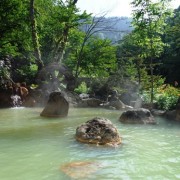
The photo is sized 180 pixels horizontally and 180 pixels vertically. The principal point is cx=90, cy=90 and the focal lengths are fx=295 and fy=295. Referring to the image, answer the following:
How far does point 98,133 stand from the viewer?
898 centimetres

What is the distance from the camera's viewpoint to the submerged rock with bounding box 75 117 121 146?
8758 mm

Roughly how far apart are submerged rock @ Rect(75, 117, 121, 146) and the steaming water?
0.90 feet

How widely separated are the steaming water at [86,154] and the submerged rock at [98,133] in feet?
0.90

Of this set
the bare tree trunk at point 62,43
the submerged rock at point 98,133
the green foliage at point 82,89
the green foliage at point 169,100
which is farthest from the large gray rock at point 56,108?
the green foliage at point 82,89

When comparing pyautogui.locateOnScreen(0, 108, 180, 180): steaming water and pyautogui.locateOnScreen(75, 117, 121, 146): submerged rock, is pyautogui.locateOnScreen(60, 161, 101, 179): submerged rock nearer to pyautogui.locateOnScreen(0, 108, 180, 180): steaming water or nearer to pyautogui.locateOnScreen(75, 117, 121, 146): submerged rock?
pyautogui.locateOnScreen(0, 108, 180, 180): steaming water

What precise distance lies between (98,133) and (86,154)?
1.44m

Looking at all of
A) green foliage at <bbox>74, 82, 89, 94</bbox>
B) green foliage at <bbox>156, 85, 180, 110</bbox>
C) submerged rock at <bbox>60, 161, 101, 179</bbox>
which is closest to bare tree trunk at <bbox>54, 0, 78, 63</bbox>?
green foliage at <bbox>74, 82, 89, 94</bbox>

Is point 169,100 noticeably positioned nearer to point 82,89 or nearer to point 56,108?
point 56,108

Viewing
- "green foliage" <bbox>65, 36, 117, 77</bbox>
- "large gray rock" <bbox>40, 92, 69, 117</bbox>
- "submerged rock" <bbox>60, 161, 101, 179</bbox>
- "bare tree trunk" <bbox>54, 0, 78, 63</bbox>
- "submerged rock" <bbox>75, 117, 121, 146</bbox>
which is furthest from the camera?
"green foliage" <bbox>65, 36, 117, 77</bbox>

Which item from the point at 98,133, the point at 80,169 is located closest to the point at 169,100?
the point at 98,133

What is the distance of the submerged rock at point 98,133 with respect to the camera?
8.76 metres

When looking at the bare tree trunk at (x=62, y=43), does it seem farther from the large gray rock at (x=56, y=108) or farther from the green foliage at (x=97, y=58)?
the large gray rock at (x=56, y=108)

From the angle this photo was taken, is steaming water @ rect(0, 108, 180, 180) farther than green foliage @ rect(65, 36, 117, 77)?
No

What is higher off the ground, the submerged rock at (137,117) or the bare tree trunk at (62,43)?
the bare tree trunk at (62,43)
